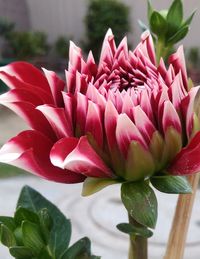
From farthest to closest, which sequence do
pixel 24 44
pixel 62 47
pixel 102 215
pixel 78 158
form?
pixel 62 47, pixel 24 44, pixel 102 215, pixel 78 158

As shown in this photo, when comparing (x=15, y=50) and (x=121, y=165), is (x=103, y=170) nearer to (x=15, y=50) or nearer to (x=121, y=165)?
(x=121, y=165)

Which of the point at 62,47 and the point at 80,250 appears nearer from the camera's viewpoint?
the point at 80,250

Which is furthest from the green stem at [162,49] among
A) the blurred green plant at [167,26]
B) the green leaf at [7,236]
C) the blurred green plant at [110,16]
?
the blurred green plant at [110,16]

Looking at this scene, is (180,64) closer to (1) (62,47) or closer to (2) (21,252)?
(2) (21,252)

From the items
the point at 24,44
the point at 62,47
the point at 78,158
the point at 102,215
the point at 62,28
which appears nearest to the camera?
the point at 78,158

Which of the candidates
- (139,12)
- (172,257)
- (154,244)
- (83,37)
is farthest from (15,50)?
(172,257)

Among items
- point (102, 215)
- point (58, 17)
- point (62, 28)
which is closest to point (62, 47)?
point (62, 28)
